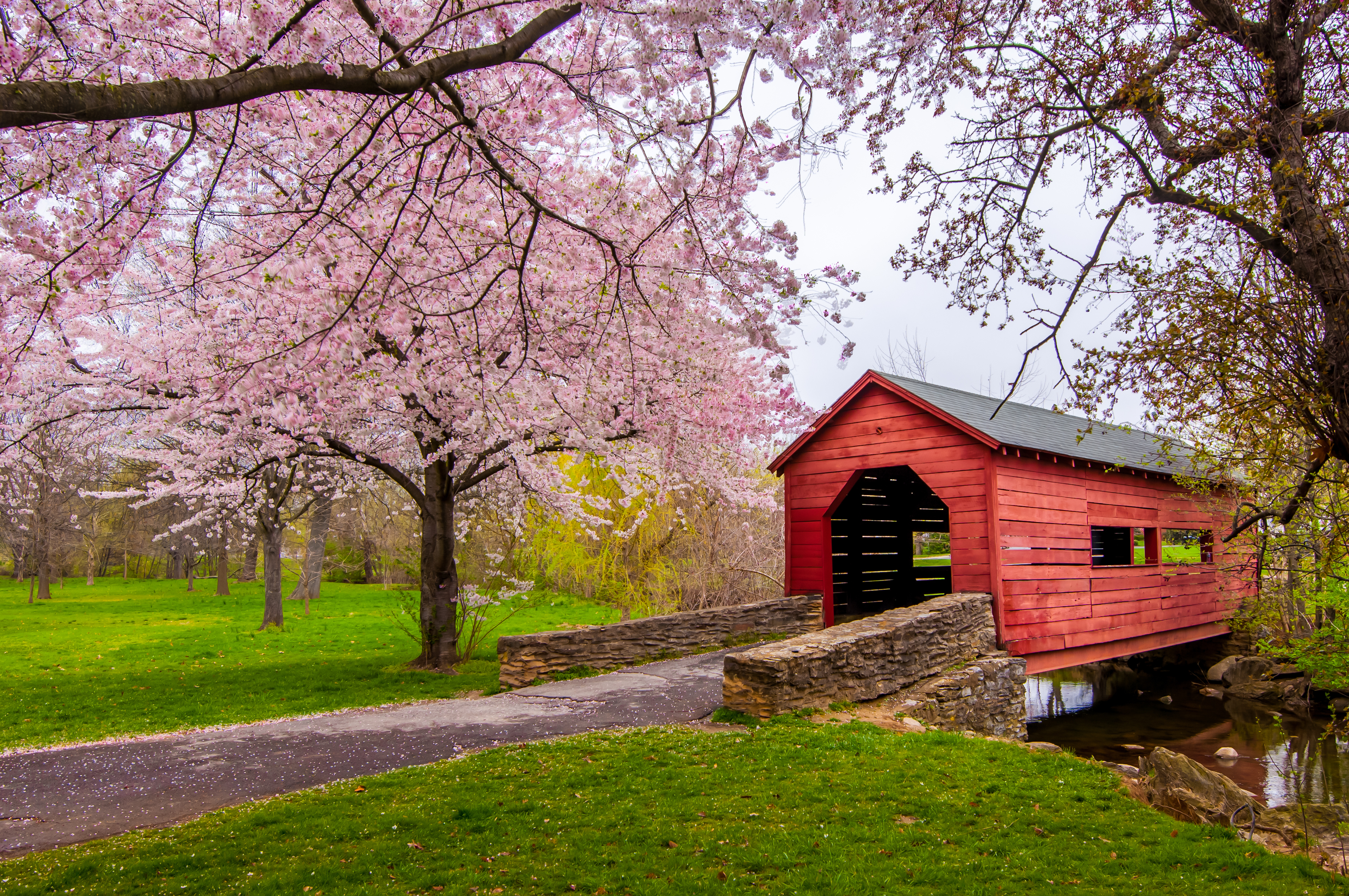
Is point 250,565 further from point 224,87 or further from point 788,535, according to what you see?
point 224,87

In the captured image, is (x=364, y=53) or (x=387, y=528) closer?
(x=364, y=53)

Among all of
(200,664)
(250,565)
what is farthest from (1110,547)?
(250,565)

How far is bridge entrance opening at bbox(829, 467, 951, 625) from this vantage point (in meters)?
14.1

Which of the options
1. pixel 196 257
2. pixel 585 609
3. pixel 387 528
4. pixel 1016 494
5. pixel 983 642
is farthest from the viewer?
pixel 387 528

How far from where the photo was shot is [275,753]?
21.1 ft

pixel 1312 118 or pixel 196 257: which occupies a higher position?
pixel 1312 118

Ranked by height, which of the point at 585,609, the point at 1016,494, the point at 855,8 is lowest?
the point at 585,609

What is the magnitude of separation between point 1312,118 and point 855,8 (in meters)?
2.67

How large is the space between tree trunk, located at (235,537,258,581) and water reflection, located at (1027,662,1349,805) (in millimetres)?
24208

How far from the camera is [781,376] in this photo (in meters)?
5.64

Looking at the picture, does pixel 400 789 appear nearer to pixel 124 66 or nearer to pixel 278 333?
pixel 278 333

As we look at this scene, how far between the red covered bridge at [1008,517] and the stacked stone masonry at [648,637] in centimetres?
69

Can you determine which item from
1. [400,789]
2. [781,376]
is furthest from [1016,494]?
[400,789]

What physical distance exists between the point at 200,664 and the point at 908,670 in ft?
39.0
